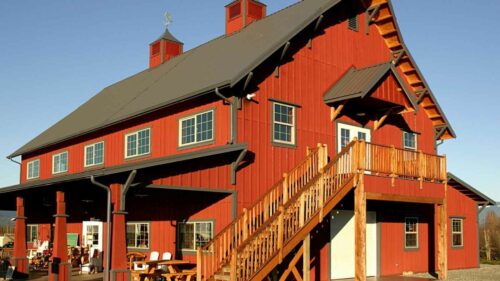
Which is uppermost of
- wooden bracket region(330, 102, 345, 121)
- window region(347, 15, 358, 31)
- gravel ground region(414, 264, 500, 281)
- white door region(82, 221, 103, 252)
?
window region(347, 15, 358, 31)

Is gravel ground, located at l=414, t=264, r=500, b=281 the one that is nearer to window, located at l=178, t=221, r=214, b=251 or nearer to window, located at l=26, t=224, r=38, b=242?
window, located at l=178, t=221, r=214, b=251

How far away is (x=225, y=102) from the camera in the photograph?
54.7ft

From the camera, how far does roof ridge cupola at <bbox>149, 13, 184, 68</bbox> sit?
1178 inches

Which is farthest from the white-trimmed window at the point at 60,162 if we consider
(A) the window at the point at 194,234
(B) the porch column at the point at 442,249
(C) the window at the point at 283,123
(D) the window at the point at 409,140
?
(B) the porch column at the point at 442,249

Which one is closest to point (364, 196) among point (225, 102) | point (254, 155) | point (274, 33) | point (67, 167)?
point (254, 155)

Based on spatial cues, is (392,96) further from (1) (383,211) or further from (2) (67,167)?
(2) (67,167)

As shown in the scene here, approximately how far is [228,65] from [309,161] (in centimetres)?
438

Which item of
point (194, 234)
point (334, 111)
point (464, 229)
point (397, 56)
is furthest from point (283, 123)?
point (464, 229)

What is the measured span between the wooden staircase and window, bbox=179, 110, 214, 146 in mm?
2698

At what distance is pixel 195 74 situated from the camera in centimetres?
2027

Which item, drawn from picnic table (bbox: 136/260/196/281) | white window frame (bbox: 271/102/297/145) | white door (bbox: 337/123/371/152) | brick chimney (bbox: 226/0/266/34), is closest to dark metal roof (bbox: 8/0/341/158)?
brick chimney (bbox: 226/0/266/34)

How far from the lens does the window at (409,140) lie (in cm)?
2306

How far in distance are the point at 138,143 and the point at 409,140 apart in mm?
10633

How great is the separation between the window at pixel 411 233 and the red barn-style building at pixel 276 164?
0.20 feet
